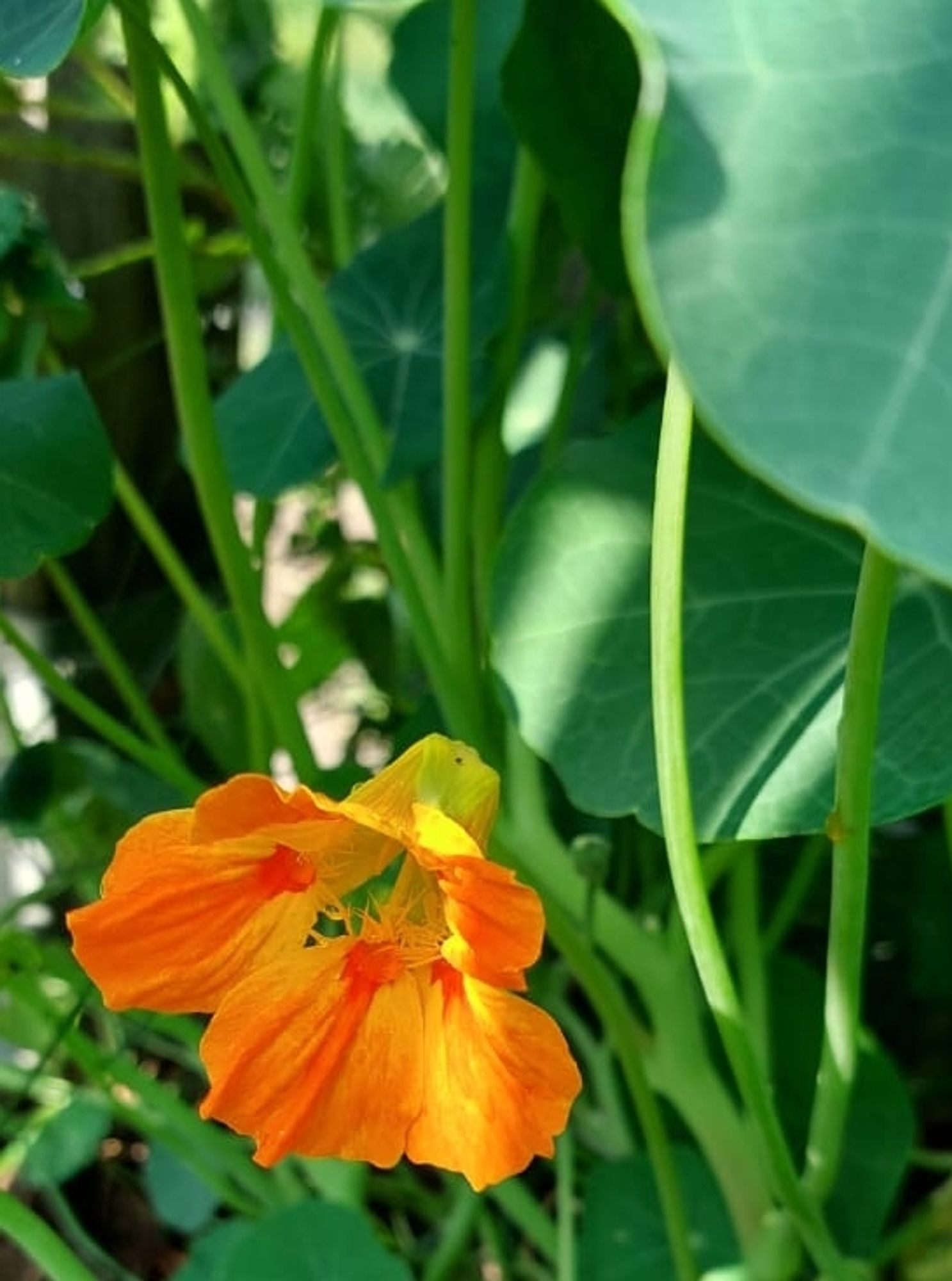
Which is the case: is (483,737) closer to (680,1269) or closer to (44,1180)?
(680,1269)

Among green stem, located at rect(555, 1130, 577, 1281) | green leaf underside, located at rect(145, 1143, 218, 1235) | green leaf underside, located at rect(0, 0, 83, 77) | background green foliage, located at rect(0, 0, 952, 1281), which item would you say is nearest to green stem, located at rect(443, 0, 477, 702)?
background green foliage, located at rect(0, 0, 952, 1281)

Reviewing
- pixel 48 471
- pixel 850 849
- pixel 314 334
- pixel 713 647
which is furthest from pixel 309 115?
pixel 850 849

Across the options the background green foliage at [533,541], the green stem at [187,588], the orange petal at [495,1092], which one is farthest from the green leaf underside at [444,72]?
the orange petal at [495,1092]

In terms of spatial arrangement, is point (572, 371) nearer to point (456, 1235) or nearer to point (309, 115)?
point (309, 115)

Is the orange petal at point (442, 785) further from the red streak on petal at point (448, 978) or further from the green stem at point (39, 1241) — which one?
the green stem at point (39, 1241)

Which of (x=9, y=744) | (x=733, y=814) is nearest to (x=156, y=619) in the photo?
(x=9, y=744)
